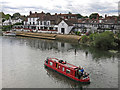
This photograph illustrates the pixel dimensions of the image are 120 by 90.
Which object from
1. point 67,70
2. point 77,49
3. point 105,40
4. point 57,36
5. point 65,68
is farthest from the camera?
point 57,36

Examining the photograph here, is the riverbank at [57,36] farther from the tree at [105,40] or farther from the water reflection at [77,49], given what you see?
the tree at [105,40]

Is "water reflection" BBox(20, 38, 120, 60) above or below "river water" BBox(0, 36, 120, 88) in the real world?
above

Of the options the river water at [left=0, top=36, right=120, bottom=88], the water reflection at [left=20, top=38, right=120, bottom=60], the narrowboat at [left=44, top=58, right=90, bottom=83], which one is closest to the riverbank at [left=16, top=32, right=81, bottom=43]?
the water reflection at [left=20, top=38, right=120, bottom=60]

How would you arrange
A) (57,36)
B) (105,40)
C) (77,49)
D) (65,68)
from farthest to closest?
(57,36)
(77,49)
(105,40)
(65,68)

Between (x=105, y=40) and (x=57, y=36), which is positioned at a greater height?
(x=57, y=36)

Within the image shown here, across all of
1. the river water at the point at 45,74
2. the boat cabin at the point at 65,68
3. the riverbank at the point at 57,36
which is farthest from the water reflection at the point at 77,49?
the boat cabin at the point at 65,68

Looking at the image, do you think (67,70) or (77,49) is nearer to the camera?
(67,70)

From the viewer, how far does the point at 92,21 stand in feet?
263

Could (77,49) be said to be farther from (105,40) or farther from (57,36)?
(57,36)

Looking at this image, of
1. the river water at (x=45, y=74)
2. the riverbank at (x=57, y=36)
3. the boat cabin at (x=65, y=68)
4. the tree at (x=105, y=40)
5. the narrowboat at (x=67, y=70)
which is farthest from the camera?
the riverbank at (x=57, y=36)

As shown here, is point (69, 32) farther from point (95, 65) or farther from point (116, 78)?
point (116, 78)

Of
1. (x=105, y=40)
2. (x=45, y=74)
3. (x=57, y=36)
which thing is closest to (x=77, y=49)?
(x=105, y=40)

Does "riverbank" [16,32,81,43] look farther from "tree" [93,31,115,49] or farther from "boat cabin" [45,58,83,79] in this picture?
"boat cabin" [45,58,83,79]

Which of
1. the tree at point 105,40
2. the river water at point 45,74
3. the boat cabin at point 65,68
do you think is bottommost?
the river water at point 45,74
